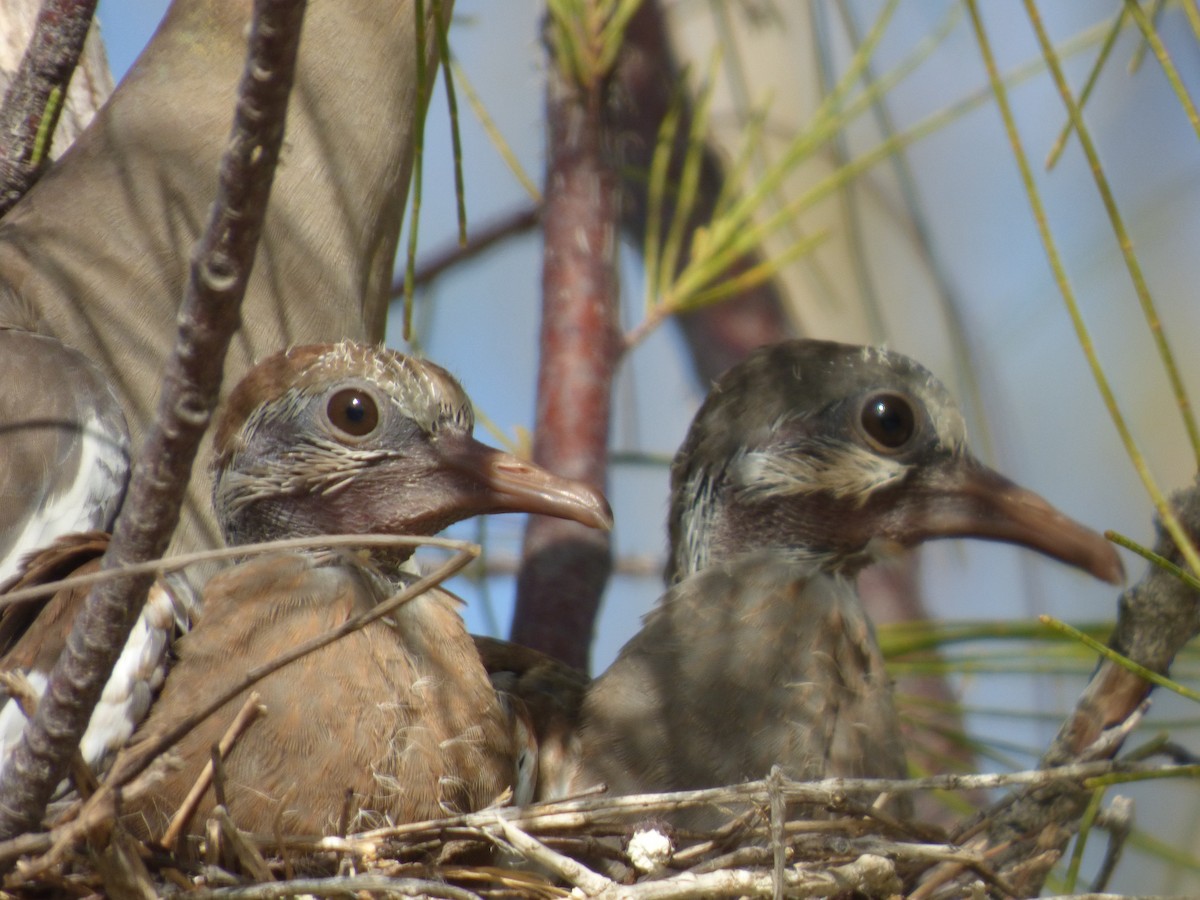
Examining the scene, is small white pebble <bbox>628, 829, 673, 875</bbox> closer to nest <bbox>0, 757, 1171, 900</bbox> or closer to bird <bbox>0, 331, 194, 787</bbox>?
nest <bbox>0, 757, 1171, 900</bbox>

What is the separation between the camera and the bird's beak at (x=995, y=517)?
2068mm

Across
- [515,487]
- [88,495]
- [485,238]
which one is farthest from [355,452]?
[485,238]

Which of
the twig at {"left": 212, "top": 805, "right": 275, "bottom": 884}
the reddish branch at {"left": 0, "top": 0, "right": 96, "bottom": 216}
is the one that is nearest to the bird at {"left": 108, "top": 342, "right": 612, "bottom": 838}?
the twig at {"left": 212, "top": 805, "right": 275, "bottom": 884}

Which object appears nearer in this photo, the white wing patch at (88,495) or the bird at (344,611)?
the bird at (344,611)

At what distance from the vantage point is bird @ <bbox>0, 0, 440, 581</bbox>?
238cm

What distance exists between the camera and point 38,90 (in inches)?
93.6

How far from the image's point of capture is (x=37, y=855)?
57.4 inches

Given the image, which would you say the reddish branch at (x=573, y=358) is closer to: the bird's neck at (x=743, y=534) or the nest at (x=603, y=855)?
the bird's neck at (x=743, y=534)

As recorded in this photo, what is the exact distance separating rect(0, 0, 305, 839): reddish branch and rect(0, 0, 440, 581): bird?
2.99 ft

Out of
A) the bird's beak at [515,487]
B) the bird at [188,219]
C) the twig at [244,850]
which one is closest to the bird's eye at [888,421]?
the bird's beak at [515,487]

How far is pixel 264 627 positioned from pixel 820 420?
846 mm

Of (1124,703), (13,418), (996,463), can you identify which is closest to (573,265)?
(996,463)

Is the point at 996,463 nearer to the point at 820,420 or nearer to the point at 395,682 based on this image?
the point at 820,420

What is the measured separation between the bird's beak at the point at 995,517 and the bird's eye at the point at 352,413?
75cm
